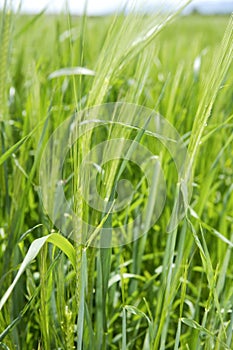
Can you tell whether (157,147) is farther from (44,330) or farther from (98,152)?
(44,330)

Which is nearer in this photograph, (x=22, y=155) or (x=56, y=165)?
(x=56, y=165)

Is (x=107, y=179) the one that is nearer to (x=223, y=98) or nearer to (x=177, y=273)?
(x=177, y=273)

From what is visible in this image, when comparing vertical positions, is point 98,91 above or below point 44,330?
above

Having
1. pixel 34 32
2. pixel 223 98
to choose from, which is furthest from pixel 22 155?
pixel 34 32

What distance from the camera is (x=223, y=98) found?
1060 millimetres

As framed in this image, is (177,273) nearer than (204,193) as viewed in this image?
Yes

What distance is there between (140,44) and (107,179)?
188mm

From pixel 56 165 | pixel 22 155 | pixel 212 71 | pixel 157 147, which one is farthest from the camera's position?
pixel 157 147

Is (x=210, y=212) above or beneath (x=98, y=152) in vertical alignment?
beneath

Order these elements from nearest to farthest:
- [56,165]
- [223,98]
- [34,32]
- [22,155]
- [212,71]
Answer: [212,71] < [56,165] < [22,155] < [223,98] < [34,32]

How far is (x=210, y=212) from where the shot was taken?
851 mm

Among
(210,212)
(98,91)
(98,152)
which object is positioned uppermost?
(98,91)

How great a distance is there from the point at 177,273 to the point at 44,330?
5.0 inches

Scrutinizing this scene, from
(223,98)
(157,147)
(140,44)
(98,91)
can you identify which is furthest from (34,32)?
(98,91)
